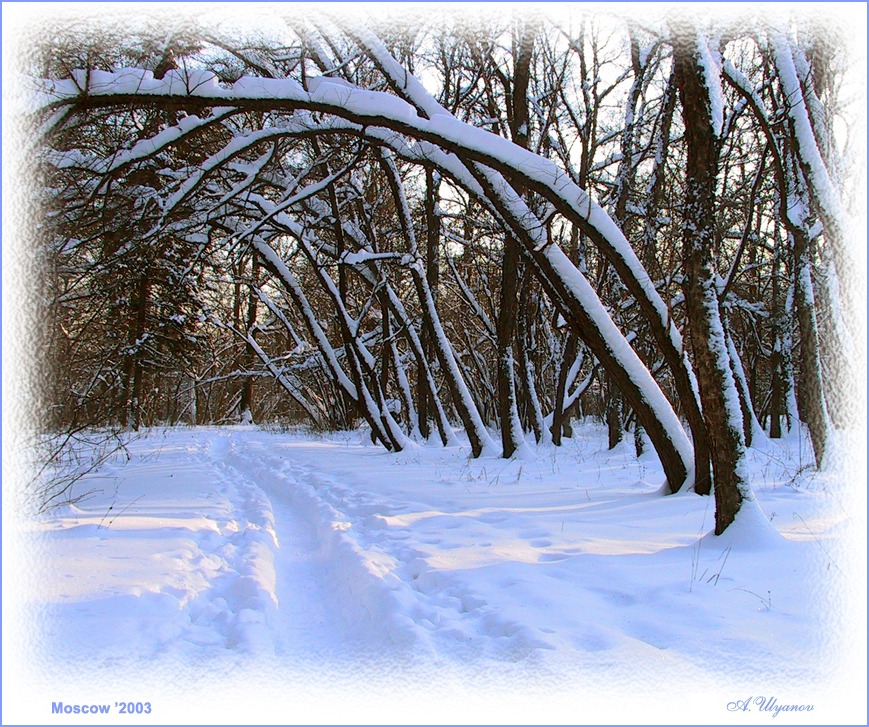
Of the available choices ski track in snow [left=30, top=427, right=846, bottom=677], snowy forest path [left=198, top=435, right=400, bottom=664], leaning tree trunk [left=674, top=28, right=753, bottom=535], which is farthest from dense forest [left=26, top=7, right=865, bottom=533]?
snowy forest path [left=198, top=435, right=400, bottom=664]

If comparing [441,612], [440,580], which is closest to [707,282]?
[440,580]

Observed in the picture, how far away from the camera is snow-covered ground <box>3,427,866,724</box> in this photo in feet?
7.95

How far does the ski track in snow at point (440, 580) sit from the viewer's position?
9.43 feet

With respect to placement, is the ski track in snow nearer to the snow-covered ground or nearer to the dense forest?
the snow-covered ground

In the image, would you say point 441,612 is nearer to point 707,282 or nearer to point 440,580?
point 440,580

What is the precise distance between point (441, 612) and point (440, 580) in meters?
0.54

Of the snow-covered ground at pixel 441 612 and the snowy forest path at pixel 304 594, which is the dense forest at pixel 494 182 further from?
the snowy forest path at pixel 304 594

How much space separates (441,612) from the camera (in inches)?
133

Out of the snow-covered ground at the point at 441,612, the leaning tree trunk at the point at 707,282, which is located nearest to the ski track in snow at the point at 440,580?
the snow-covered ground at the point at 441,612

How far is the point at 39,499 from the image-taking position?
537cm

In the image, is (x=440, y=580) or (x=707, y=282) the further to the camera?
(x=707, y=282)

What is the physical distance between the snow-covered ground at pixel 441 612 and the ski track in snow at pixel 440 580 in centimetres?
2

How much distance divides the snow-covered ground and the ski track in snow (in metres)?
0.02

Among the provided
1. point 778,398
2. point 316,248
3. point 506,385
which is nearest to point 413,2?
point 506,385
